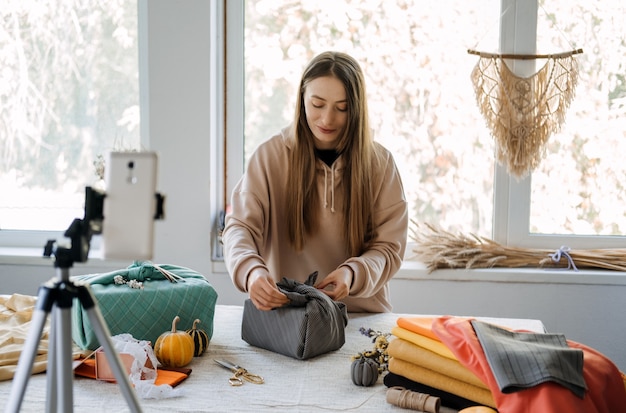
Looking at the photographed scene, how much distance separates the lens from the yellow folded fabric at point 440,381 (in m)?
1.36

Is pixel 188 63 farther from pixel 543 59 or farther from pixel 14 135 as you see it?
pixel 543 59

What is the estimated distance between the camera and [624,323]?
3014mm

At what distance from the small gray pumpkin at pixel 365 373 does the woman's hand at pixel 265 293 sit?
29cm

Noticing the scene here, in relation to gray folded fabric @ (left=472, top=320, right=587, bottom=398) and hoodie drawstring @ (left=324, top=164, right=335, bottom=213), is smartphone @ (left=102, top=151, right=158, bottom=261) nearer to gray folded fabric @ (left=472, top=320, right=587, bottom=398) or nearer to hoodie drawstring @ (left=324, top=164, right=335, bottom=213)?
gray folded fabric @ (left=472, top=320, right=587, bottom=398)

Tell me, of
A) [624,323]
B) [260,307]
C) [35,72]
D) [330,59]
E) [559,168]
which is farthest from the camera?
[35,72]

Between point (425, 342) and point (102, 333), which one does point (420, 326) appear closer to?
point (425, 342)

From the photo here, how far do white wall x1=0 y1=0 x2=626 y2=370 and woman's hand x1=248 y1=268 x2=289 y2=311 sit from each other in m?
1.43

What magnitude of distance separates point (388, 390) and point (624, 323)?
196 centimetres

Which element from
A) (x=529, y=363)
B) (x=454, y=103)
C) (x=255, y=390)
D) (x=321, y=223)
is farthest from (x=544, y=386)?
(x=454, y=103)

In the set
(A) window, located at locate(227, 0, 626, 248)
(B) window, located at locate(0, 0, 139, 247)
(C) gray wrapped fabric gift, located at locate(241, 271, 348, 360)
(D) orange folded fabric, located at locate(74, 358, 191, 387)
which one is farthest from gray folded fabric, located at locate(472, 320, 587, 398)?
(B) window, located at locate(0, 0, 139, 247)

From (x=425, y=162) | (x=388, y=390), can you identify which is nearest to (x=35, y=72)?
(x=425, y=162)

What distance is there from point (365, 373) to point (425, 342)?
0.16 meters

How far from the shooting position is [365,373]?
153 cm

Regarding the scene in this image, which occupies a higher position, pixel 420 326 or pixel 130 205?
pixel 130 205
